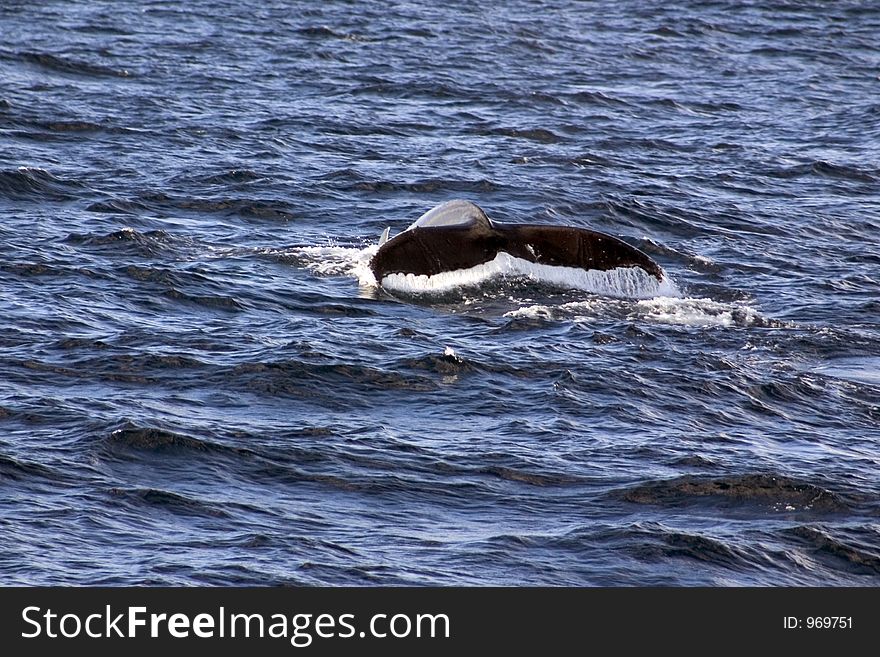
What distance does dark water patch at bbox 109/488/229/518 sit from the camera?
1328cm

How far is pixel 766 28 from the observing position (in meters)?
42.4

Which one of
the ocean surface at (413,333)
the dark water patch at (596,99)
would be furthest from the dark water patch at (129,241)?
the dark water patch at (596,99)

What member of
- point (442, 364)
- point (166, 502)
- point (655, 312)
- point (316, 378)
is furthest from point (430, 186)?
point (166, 502)

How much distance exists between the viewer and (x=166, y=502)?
1341 centimetres

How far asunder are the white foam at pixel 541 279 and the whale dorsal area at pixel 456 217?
514mm

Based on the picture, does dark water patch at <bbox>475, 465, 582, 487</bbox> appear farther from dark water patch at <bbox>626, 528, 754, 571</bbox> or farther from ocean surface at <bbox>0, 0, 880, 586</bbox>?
dark water patch at <bbox>626, 528, 754, 571</bbox>

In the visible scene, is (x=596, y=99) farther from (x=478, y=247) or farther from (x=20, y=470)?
(x=20, y=470)

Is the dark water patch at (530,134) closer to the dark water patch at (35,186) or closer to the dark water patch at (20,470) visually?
the dark water patch at (35,186)

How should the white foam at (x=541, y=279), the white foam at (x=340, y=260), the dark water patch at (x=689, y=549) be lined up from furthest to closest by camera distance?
1. the white foam at (x=340, y=260)
2. the white foam at (x=541, y=279)
3. the dark water patch at (x=689, y=549)

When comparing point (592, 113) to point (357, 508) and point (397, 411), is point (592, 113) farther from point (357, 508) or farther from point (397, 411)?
point (357, 508)

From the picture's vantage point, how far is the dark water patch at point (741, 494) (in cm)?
1408

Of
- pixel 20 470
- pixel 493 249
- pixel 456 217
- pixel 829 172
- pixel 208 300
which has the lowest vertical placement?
pixel 829 172

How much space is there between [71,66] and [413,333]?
17304mm

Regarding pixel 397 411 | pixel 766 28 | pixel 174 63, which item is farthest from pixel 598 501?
pixel 766 28
